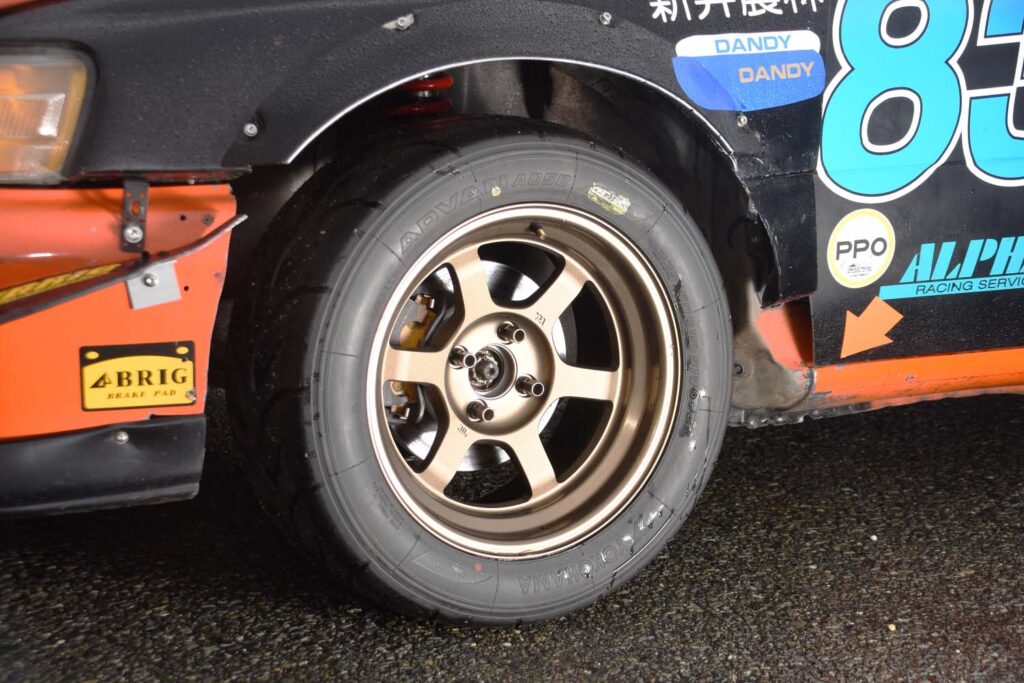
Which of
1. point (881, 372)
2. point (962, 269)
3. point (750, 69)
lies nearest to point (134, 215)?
point (750, 69)

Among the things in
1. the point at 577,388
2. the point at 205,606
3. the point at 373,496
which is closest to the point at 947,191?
the point at 577,388

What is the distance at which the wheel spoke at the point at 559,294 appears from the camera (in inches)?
102

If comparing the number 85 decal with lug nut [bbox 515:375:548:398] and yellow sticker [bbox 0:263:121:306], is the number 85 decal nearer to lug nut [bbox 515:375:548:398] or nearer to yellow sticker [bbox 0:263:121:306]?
lug nut [bbox 515:375:548:398]

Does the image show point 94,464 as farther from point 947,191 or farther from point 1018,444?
point 1018,444

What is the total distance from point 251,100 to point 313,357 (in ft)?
1.50

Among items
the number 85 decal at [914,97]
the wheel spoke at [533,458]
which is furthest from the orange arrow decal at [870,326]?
the wheel spoke at [533,458]

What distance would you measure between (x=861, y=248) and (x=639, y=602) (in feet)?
2.95

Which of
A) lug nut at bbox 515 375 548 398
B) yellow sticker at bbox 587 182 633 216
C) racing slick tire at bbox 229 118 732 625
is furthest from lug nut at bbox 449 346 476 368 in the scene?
yellow sticker at bbox 587 182 633 216

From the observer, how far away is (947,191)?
274 centimetres

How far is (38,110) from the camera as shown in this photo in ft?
6.70

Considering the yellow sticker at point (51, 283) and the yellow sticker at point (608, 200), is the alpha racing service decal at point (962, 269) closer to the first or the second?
the yellow sticker at point (608, 200)

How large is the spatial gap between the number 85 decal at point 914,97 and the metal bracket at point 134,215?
4.49ft

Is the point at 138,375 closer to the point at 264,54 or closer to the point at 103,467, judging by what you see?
the point at 103,467

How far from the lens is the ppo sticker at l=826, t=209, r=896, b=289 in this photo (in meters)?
2.69
